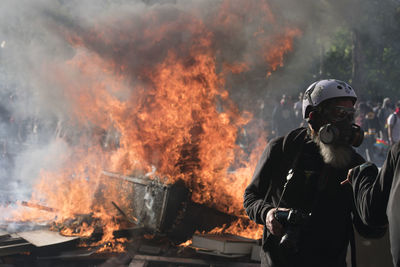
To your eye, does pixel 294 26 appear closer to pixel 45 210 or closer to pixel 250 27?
pixel 250 27

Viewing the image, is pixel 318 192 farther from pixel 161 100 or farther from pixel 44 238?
pixel 161 100

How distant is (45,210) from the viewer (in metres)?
6.46

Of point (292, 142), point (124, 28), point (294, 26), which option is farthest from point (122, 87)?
point (292, 142)

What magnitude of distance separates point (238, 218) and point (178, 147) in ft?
5.29

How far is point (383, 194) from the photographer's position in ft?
5.05

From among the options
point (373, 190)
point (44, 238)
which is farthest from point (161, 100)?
point (373, 190)

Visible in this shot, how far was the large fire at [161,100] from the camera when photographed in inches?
234

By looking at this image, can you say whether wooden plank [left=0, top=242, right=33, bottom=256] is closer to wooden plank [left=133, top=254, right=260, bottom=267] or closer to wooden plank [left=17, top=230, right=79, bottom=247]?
wooden plank [left=17, top=230, right=79, bottom=247]

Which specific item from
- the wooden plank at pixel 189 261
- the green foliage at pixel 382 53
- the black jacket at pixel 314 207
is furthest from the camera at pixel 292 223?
the green foliage at pixel 382 53

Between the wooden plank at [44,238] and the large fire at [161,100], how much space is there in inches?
8.8

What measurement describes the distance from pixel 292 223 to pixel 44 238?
14.5 ft

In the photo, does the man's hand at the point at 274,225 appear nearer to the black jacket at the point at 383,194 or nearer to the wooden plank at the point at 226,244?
the black jacket at the point at 383,194

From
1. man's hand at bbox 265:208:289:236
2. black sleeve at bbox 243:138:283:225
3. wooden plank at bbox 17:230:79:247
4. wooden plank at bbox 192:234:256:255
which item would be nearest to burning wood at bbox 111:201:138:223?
wooden plank at bbox 17:230:79:247

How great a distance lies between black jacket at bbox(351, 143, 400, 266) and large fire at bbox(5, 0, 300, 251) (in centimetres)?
407
